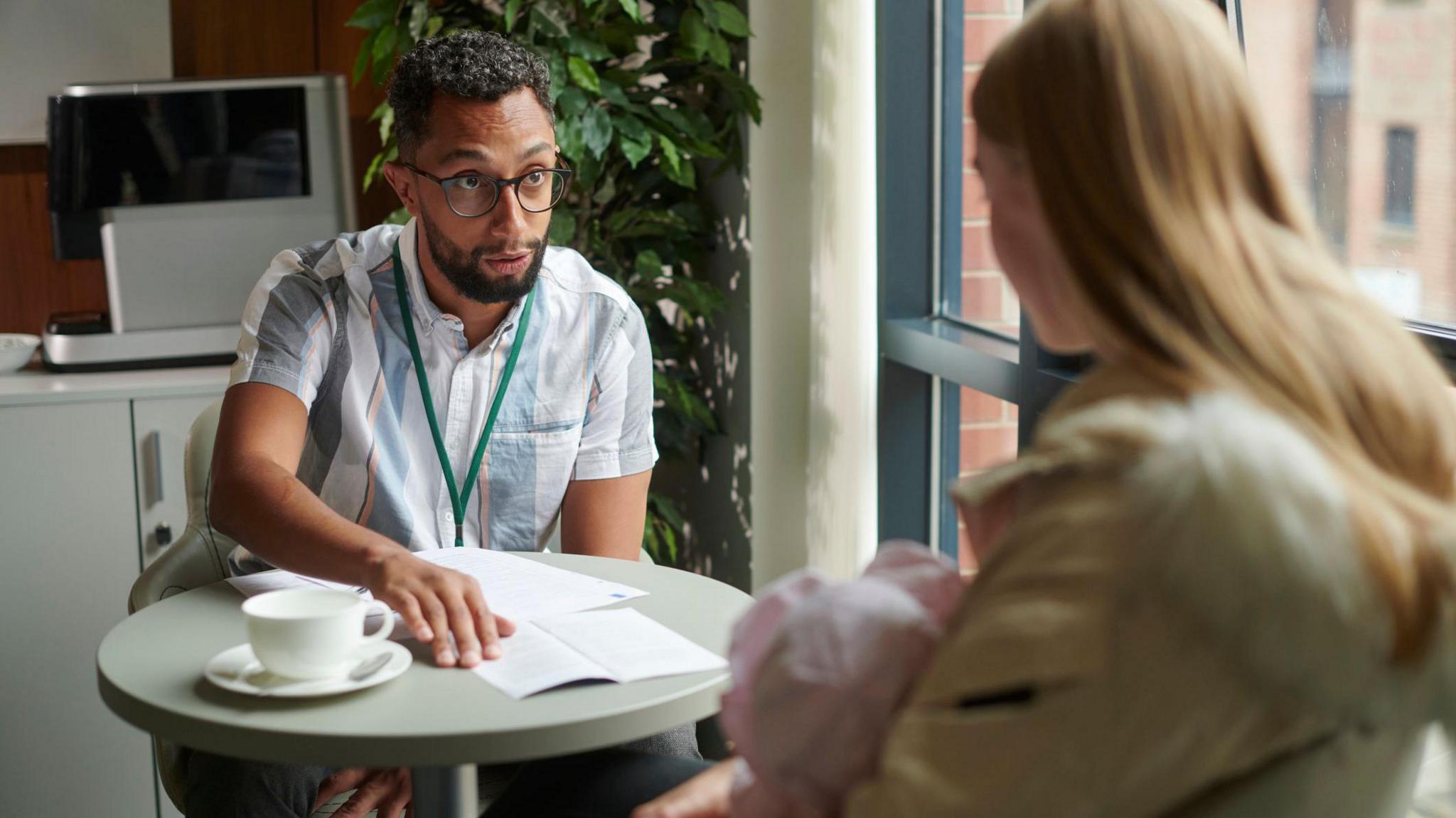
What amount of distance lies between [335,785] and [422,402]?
53 cm

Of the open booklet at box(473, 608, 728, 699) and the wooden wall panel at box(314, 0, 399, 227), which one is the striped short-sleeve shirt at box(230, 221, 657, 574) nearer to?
the open booklet at box(473, 608, 728, 699)

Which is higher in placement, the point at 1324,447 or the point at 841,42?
the point at 841,42

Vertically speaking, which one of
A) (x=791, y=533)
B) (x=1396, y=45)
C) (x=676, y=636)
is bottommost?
(x=791, y=533)

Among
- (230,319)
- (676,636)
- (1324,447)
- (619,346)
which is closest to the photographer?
(1324,447)

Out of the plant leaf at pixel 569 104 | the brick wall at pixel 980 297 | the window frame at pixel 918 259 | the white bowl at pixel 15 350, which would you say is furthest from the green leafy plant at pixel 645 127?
the white bowl at pixel 15 350

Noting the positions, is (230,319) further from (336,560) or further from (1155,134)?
(1155,134)

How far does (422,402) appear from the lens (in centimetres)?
188

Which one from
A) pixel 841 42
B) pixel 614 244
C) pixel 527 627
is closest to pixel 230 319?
pixel 614 244

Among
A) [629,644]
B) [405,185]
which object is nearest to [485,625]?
[629,644]

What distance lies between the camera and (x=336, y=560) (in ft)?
4.64

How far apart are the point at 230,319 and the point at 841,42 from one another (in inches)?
52.9

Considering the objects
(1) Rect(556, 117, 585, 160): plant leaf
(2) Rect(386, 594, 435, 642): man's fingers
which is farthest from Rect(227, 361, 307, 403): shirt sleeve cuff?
(1) Rect(556, 117, 585, 160): plant leaf

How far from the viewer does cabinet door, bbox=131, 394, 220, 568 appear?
2510 millimetres

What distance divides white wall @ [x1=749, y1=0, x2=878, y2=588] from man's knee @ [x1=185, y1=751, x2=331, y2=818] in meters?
1.31
